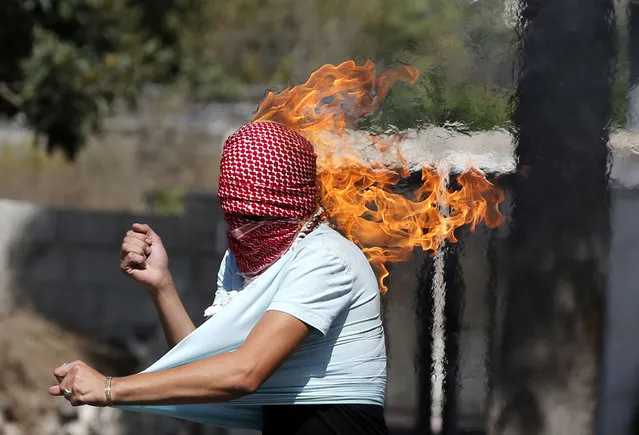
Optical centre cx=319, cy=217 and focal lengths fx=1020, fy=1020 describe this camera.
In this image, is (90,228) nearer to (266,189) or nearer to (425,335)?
(425,335)

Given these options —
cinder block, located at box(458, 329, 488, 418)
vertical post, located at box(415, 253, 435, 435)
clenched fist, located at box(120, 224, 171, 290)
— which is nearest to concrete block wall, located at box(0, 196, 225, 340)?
vertical post, located at box(415, 253, 435, 435)

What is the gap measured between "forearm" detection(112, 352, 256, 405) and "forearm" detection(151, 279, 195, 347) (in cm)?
43

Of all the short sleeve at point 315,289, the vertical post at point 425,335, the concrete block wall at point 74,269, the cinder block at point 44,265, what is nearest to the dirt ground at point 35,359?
the concrete block wall at point 74,269

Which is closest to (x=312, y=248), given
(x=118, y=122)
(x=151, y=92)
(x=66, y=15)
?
(x=66, y=15)

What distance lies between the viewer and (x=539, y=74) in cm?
333

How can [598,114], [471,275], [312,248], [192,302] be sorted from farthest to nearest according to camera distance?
[192,302] < [471,275] < [598,114] < [312,248]

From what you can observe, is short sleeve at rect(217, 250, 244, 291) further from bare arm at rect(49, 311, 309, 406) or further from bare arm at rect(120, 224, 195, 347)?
bare arm at rect(49, 311, 309, 406)

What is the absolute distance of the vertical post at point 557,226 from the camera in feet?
10.8

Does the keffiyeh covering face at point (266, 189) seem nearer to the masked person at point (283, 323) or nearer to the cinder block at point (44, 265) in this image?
the masked person at point (283, 323)

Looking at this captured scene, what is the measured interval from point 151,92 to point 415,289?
303 inches

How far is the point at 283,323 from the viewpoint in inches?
85.5

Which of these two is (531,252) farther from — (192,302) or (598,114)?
(192,302)

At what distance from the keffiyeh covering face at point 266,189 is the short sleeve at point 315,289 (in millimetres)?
108

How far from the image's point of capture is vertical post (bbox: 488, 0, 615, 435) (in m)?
3.28
